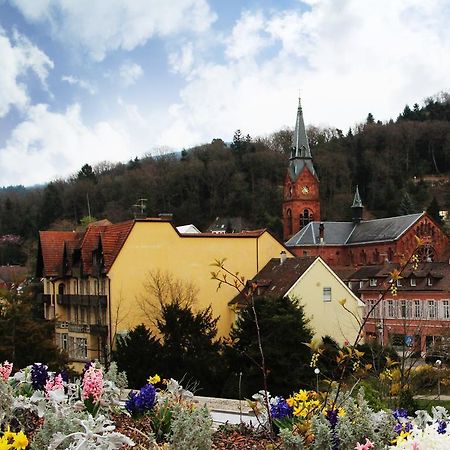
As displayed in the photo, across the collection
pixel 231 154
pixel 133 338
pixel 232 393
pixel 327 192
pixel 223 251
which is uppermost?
pixel 231 154

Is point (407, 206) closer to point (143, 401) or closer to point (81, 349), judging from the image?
point (81, 349)

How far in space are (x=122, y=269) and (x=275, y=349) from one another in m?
11.4

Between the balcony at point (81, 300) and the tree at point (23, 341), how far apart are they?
1195 centimetres

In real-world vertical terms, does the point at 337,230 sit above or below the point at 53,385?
above

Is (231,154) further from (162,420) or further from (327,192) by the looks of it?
(162,420)

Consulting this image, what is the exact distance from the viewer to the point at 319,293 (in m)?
Result: 32.7

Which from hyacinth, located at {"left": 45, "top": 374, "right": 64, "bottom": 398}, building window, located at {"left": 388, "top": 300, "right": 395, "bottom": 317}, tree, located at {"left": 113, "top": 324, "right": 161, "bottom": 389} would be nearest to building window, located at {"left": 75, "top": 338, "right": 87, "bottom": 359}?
tree, located at {"left": 113, "top": 324, "right": 161, "bottom": 389}

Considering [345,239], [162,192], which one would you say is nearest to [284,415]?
[345,239]

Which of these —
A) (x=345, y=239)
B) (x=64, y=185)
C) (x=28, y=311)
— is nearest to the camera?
(x=28, y=311)

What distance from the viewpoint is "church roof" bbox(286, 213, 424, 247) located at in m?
72.7

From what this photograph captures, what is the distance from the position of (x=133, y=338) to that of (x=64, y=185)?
8807 cm

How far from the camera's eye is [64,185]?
110250 millimetres

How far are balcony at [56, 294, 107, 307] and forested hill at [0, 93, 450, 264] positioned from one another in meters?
51.3

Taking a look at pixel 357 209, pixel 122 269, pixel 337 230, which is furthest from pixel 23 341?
pixel 357 209
